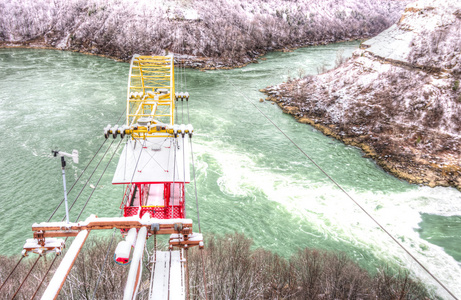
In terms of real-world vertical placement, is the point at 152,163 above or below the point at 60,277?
below

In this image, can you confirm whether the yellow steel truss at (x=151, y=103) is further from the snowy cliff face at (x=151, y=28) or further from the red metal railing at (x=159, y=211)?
the snowy cliff face at (x=151, y=28)

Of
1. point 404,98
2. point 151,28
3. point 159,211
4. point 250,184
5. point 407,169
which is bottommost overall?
point 250,184

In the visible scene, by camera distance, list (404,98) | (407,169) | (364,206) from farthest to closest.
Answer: (404,98)
(407,169)
(364,206)

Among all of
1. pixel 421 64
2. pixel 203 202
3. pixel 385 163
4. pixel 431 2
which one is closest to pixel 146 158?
pixel 203 202

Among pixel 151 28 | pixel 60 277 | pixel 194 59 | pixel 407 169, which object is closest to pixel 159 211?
pixel 60 277

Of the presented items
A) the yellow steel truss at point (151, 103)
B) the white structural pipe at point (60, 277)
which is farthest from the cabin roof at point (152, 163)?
the white structural pipe at point (60, 277)

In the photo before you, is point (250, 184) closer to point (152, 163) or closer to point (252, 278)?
point (252, 278)

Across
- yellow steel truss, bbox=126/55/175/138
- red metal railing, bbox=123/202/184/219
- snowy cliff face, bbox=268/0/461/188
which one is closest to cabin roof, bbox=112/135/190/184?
yellow steel truss, bbox=126/55/175/138

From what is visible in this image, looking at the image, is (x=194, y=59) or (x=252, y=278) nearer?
(x=252, y=278)
